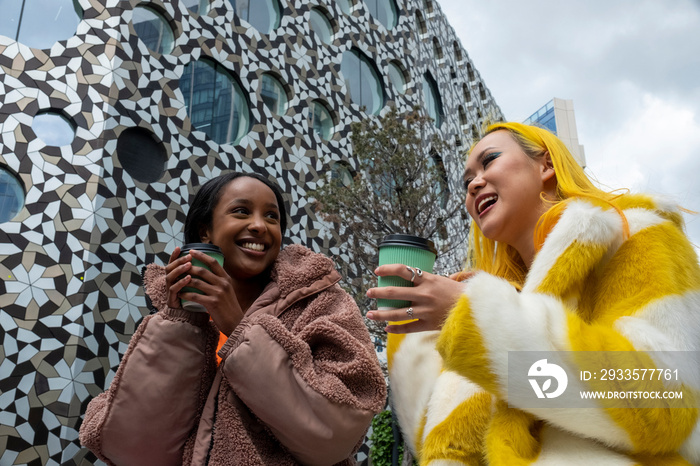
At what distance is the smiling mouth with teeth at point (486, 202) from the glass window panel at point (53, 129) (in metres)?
6.89

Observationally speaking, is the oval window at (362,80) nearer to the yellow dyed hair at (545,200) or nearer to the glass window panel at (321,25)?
the glass window panel at (321,25)

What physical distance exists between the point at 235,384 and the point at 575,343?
105 centimetres

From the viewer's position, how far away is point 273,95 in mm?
10336

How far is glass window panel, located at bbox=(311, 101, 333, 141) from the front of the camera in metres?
11.2

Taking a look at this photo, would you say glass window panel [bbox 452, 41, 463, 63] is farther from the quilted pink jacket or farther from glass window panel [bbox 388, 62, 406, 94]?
the quilted pink jacket

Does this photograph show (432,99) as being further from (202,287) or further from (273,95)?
(202,287)

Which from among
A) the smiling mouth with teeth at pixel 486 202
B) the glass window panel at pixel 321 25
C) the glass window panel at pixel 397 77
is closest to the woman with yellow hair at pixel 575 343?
the smiling mouth with teeth at pixel 486 202

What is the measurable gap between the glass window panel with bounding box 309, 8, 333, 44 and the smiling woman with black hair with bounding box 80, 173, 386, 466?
450 inches

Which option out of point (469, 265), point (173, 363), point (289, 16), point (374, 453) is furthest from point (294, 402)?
point (289, 16)

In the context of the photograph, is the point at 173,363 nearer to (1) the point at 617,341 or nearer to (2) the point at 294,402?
(2) the point at 294,402

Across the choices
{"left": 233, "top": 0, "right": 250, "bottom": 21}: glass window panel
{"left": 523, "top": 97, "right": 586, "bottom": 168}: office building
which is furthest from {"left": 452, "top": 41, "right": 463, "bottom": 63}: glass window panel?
{"left": 523, "top": 97, "right": 586, "bottom": 168}: office building

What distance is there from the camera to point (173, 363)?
5.42 feet

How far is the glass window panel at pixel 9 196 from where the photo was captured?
6.18m

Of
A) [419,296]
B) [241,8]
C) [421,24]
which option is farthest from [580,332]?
[421,24]
